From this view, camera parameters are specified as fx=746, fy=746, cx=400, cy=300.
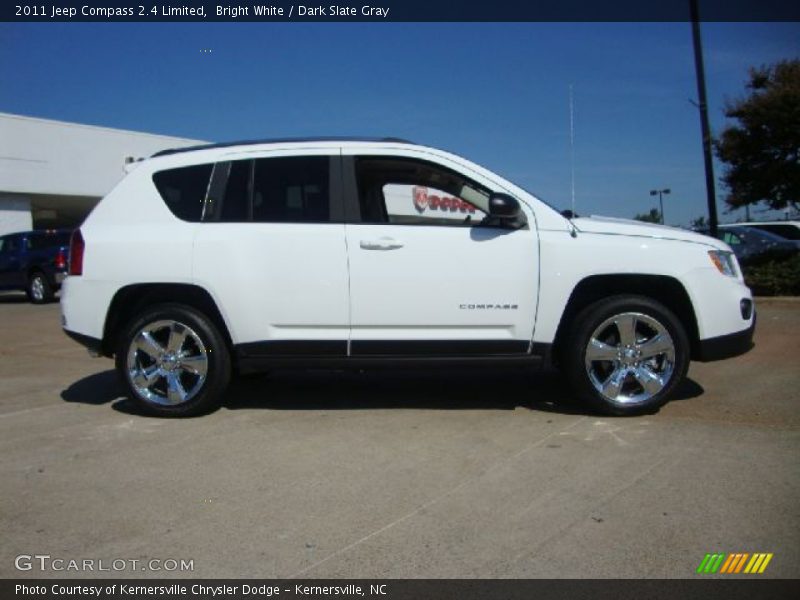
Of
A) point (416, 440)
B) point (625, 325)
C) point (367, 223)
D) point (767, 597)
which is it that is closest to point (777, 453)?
point (625, 325)

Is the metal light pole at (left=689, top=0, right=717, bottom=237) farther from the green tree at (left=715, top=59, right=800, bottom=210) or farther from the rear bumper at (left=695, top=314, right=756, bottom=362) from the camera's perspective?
the rear bumper at (left=695, top=314, right=756, bottom=362)

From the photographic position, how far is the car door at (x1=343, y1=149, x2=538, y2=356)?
201 inches

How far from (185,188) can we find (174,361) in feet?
4.15

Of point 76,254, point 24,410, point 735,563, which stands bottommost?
point 735,563

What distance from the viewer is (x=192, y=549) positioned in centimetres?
328

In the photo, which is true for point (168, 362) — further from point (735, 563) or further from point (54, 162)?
point (54, 162)

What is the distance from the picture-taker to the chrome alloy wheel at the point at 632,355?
16.8 feet

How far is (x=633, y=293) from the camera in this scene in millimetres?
5305

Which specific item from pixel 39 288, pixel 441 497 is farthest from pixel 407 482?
pixel 39 288

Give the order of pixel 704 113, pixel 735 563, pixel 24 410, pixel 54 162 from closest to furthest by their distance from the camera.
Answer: pixel 735 563 → pixel 24 410 → pixel 704 113 → pixel 54 162

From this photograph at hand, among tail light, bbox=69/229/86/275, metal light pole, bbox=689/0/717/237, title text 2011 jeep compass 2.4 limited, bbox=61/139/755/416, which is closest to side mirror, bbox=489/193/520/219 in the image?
title text 2011 jeep compass 2.4 limited, bbox=61/139/755/416

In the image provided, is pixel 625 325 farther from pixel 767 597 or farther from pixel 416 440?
pixel 767 597

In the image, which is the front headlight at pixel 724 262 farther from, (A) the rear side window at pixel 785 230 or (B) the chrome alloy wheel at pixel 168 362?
(A) the rear side window at pixel 785 230

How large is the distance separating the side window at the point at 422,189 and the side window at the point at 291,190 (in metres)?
0.27
